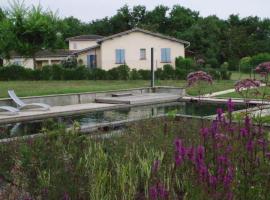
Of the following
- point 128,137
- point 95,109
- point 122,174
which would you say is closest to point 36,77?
point 95,109

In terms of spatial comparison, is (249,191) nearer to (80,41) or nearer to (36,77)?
(36,77)

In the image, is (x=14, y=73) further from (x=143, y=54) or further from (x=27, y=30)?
(x=143, y=54)

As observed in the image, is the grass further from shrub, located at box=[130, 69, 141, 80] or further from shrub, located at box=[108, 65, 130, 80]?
shrub, located at box=[108, 65, 130, 80]

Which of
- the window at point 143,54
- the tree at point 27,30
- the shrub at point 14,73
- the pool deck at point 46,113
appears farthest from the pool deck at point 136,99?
the window at point 143,54

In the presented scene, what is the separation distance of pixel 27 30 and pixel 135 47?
39.8 feet

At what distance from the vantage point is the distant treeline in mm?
44938

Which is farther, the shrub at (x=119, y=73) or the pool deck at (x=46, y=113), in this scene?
the shrub at (x=119, y=73)

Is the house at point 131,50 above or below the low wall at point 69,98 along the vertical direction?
above

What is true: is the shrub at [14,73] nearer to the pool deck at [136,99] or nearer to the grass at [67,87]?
the grass at [67,87]

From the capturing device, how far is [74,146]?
528cm

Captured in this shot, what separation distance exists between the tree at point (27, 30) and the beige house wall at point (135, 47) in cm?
800

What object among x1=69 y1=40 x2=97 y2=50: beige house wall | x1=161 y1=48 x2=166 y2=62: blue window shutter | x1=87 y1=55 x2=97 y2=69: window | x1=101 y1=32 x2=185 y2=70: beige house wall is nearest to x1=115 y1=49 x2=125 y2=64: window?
x1=101 y1=32 x2=185 y2=70: beige house wall

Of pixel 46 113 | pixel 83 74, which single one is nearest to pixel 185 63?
pixel 83 74

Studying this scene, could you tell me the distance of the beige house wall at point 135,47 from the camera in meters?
36.2
